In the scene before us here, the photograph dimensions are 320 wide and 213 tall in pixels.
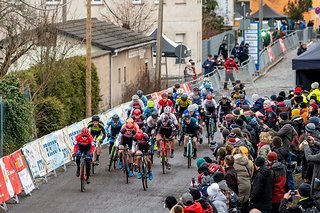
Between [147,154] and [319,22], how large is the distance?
57080 millimetres

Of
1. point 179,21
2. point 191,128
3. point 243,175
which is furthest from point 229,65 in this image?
point 243,175

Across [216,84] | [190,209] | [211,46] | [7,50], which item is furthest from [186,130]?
[211,46]

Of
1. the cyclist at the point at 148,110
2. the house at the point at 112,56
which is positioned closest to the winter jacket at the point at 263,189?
the cyclist at the point at 148,110

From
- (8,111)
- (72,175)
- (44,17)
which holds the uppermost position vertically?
(44,17)

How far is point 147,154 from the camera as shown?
24438 mm

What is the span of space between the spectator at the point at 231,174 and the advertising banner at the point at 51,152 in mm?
8358

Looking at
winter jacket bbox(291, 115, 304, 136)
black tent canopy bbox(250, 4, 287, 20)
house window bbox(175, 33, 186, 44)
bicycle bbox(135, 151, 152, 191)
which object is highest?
black tent canopy bbox(250, 4, 287, 20)

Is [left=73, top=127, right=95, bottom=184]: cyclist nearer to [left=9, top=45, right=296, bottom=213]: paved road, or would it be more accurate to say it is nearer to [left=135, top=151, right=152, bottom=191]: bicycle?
[left=9, top=45, right=296, bottom=213]: paved road

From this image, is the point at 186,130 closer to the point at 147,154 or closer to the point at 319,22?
the point at 147,154

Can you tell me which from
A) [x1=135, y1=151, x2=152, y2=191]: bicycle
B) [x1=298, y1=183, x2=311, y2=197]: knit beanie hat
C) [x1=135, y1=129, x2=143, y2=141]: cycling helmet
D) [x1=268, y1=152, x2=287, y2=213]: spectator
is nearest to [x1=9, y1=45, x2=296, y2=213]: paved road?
[x1=135, y1=151, x2=152, y2=191]: bicycle

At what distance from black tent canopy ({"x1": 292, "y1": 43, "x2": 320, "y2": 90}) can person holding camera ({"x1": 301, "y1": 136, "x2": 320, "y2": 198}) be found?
34.3ft

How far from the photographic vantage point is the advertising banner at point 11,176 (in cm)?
2190

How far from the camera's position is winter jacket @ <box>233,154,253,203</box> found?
1808cm

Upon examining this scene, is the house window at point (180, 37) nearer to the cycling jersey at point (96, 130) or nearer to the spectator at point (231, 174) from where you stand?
the cycling jersey at point (96, 130)
